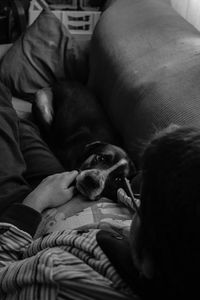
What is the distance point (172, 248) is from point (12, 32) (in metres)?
2.76

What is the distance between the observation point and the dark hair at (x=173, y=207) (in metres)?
0.48

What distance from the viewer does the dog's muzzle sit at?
1.29 m

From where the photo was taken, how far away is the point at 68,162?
6.52 ft

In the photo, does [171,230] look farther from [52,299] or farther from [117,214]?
[117,214]

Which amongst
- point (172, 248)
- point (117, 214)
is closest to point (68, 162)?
point (117, 214)

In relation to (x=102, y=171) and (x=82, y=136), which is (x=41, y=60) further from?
(x=102, y=171)

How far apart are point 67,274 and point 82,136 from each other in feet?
5.06

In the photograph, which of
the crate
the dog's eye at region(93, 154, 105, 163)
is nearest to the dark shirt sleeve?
the dog's eye at region(93, 154, 105, 163)

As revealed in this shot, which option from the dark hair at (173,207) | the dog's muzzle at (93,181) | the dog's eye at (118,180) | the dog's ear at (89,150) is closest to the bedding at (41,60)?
the dog's ear at (89,150)

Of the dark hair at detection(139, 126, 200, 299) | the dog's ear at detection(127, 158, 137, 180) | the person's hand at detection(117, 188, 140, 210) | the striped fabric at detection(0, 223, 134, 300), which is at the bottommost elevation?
the dog's ear at detection(127, 158, 137, 180)

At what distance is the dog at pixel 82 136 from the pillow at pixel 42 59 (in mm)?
115

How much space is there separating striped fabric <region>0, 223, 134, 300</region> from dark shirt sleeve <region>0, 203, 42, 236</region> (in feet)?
0.85

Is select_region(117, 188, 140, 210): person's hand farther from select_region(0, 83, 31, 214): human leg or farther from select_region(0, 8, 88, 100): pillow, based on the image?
select_region(0, 8, 88, 100): pillow

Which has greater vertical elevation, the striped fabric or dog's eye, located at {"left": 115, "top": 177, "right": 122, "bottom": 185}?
the striped fabric
